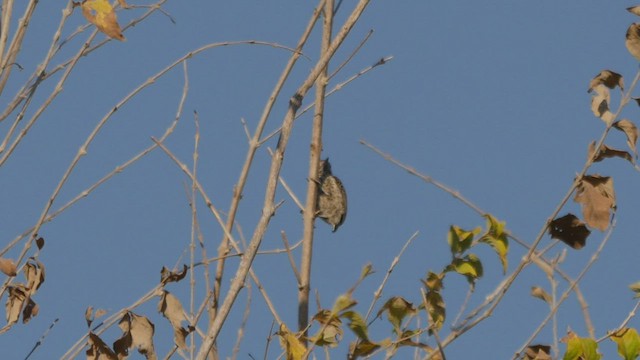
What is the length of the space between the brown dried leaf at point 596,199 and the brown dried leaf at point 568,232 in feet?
0.34

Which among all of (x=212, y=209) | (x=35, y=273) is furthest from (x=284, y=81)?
(x=35, y=273)

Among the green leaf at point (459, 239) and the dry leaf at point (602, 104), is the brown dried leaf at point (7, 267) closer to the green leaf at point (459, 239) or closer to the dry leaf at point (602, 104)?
the green leaf at point (459, 239)

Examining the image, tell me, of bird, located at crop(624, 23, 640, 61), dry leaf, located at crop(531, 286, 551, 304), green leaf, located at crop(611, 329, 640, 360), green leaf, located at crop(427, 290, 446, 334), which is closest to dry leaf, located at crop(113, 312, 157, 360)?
A: green leaf, located at crop(427, 290, 446, 334)

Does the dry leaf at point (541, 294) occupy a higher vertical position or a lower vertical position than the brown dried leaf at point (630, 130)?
lower

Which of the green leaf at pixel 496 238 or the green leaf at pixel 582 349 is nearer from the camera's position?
the green leaf at pixel 582 349

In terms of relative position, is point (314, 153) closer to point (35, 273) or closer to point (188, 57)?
point (188, 57)

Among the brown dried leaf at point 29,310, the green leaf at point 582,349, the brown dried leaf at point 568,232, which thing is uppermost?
the brown dried leaf at point 29,310

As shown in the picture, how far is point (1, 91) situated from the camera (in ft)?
8.63

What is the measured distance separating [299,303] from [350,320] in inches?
27.9

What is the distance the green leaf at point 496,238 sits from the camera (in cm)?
237

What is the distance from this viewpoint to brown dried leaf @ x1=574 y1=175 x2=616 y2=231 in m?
2.27

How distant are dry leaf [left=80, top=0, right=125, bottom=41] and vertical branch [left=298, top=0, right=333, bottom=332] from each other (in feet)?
2.78

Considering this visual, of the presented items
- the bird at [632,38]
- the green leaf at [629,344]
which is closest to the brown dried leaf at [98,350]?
the green leaf at [629,344]

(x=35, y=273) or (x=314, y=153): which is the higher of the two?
(x=314, y=153)
